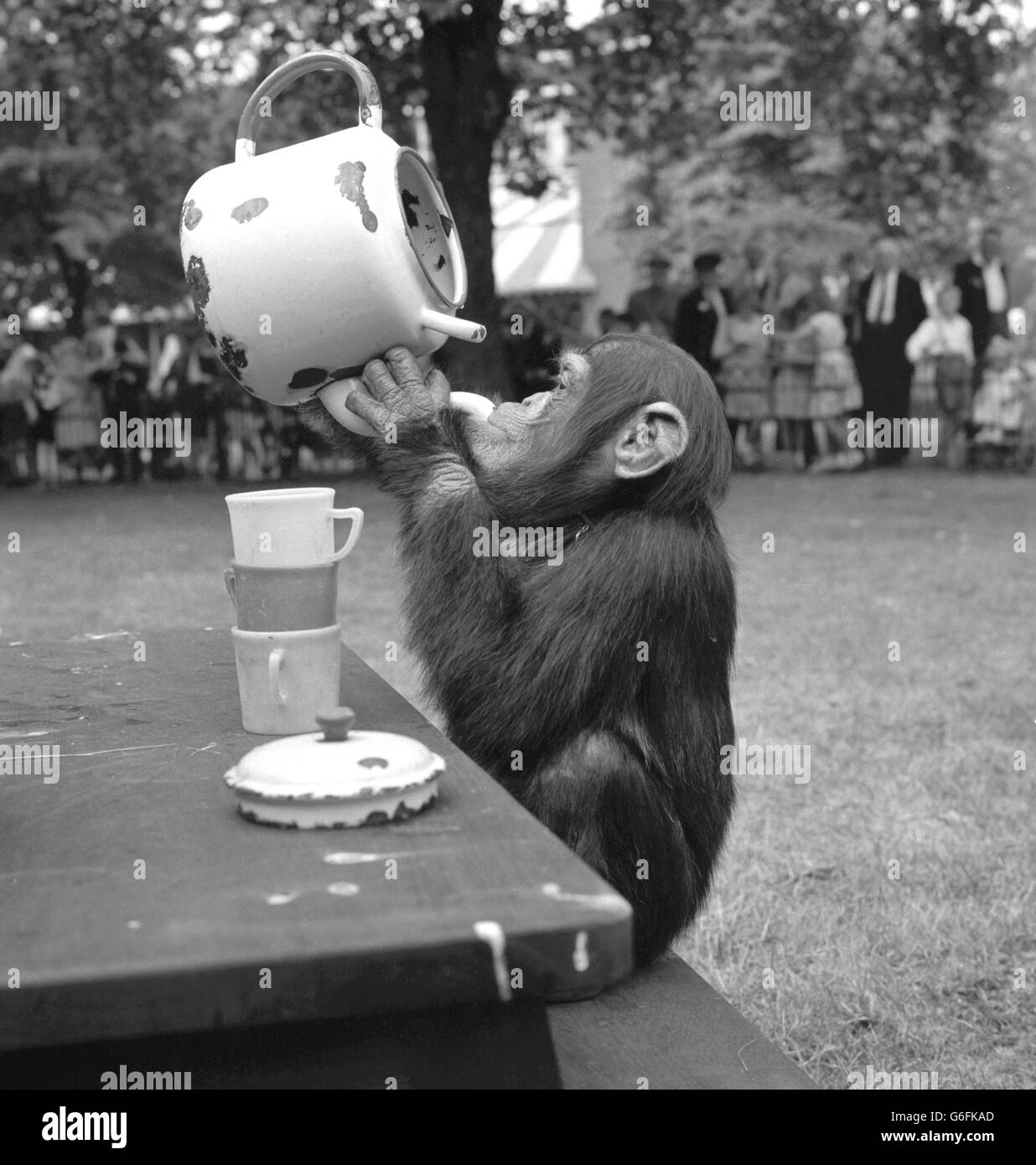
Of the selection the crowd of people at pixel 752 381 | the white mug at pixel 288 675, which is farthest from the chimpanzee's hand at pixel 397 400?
the crowd of people at pixel 752 381

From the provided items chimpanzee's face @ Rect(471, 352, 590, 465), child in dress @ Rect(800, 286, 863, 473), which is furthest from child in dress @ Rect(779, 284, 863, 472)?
chimpanzee's face @ Rect(471, 352, 590, 465)

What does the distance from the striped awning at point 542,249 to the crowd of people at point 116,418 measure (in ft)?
35.2

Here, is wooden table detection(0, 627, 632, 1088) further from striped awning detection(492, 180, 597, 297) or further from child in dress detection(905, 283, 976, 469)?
striped awning detection(492, 180, 597, 297)

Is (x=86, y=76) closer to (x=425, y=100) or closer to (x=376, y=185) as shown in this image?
(x=425, y=100)

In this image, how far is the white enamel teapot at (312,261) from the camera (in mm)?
2014

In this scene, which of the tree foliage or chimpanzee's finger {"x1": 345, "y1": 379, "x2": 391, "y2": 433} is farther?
the tree foliage

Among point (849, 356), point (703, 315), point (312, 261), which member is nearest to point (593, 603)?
point (312, 261)

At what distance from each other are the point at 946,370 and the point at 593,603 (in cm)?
1413

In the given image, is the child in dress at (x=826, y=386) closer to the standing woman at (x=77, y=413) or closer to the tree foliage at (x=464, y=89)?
the tree foliage at (x=464, y=89)

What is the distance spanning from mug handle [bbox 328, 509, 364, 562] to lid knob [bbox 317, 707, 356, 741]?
379mm

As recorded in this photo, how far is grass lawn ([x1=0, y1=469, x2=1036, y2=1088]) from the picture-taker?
2.90 metres

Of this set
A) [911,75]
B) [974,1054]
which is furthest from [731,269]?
[974,1054]

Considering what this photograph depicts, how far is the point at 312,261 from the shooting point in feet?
6.61

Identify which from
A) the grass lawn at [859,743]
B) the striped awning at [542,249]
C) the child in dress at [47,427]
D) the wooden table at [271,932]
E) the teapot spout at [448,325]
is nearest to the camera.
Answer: the wooden table at [271,932]
